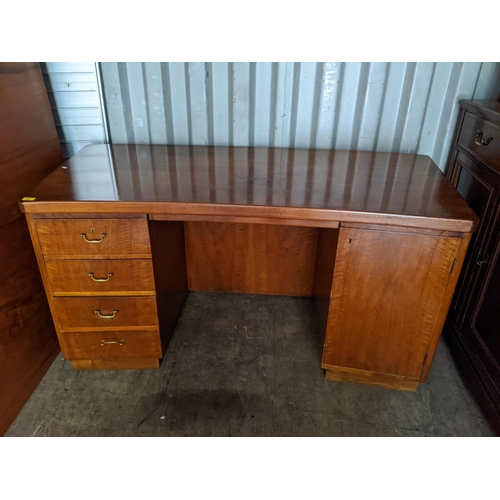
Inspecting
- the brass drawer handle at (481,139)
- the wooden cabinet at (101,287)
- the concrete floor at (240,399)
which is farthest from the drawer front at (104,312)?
the brass drawer handle at (481,139)

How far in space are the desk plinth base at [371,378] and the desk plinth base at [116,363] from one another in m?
0.72

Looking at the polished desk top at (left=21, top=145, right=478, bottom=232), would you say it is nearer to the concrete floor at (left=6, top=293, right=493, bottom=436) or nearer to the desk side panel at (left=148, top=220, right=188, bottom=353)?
the desk side panel at (left=148, top=220, right=188, bottom=353)

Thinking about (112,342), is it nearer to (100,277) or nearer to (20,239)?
(100,277)

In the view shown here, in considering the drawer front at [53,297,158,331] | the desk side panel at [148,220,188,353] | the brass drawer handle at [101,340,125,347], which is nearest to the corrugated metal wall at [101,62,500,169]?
the desk side panel at [148,220,188,353]

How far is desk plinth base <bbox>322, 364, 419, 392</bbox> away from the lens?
1.54m

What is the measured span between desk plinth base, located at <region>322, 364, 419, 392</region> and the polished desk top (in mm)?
642

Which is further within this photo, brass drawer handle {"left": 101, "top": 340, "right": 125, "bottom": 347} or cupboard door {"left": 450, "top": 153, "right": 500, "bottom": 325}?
brass drawer handle {"left": 101, "top": 340, "right": 125, "bottom": 347}

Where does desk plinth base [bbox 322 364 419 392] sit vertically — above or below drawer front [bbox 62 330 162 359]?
below

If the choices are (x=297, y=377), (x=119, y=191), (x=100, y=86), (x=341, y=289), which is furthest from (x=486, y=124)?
(x=100, y=86)

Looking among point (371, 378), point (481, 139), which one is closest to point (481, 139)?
point (481, 139)

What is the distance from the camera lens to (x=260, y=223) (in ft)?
4.59

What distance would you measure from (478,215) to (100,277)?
1.44 meters

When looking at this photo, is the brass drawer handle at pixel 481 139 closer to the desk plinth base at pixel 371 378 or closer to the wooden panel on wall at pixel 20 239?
the desk plinth base at pixel 371 378

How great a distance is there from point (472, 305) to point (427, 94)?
891 millimetres
